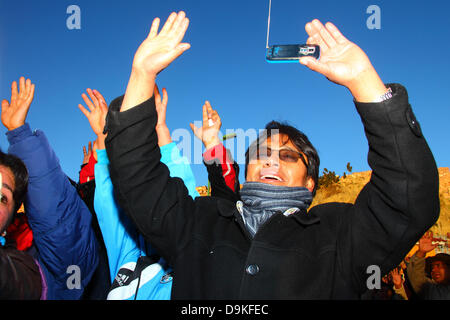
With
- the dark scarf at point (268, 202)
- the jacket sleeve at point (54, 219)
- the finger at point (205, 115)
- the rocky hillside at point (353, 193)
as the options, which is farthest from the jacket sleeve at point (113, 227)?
the rocky hillside at point (353, 193)

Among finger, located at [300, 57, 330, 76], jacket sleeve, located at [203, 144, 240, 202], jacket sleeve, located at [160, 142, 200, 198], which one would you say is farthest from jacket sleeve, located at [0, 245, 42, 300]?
finger, located at [300, 57, 330, 76]

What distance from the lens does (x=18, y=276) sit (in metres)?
2.02

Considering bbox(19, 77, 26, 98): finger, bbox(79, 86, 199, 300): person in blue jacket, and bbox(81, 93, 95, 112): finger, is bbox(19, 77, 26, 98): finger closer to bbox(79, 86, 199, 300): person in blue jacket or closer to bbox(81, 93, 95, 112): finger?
bbox(81, 93, 95, 112): finger

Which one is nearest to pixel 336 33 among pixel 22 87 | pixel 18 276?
pixel 18 276

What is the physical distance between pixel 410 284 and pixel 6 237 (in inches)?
218

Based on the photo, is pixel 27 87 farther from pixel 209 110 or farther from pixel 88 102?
pixel 209 110

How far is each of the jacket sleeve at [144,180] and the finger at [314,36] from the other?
96cm

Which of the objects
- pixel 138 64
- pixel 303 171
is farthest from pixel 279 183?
pixel 138 64

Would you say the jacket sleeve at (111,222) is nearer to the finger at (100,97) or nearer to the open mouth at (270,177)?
the open mouth at (270,177)

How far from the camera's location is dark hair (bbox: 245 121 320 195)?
9.00 feet

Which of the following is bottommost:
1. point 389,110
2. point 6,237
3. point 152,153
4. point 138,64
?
point 6,237

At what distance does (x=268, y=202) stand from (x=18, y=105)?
1950 millimetres

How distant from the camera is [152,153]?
2.12 metres
